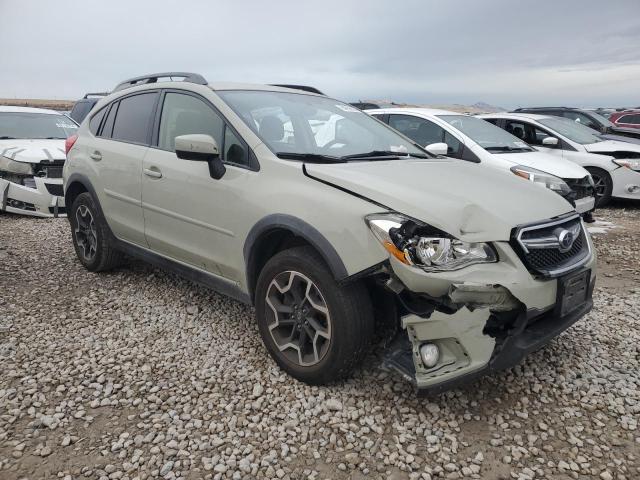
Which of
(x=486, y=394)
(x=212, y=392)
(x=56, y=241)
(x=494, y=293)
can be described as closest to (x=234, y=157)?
(x=212, y=392)

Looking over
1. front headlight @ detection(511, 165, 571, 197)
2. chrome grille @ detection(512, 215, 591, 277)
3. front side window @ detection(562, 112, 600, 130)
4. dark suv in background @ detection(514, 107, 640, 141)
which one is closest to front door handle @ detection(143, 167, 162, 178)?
chrome grille @ detection(512, 215, 591, 277)

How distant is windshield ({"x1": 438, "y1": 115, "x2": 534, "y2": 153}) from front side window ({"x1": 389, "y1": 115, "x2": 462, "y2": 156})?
0.23m

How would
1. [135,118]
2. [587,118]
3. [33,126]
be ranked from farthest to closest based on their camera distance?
[587,118] < [33,126] < [135,118]

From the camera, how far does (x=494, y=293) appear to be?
234cm

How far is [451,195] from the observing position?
8.63ft

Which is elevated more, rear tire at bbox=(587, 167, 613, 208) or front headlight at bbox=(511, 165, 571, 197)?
front headlight at bbox=(511, 165, 571, 197)

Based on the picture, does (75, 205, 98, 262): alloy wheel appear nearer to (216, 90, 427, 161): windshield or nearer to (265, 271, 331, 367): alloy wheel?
(216, 90, 427, 161): windshield

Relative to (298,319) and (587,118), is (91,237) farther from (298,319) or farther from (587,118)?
(587,118)

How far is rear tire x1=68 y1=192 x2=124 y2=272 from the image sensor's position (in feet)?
14.6

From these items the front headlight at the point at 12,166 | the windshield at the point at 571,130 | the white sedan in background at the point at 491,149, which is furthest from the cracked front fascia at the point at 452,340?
the windshield at the point at 571,130

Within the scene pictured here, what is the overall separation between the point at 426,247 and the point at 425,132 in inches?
196

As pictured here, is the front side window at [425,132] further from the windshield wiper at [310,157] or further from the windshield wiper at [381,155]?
the windshield wiper at [310,157]

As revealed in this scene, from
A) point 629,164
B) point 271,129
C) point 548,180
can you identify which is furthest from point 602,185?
point 271,129

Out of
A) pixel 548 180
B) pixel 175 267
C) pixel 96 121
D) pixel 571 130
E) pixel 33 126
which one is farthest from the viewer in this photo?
pixel 571 130
